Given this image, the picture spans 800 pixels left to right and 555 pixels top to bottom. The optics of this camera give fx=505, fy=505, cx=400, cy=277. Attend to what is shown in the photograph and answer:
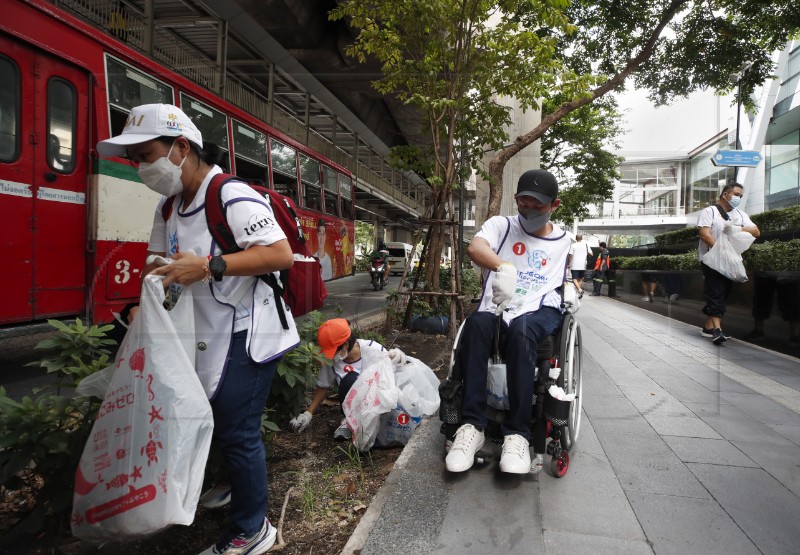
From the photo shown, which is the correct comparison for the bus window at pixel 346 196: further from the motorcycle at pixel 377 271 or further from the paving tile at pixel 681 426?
the paving tile at pixel 681 426

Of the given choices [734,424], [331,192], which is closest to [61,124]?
[734,424]

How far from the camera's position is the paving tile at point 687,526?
187 centimetres

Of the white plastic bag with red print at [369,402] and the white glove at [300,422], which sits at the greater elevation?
the white plastic bag with red print at [369,402]

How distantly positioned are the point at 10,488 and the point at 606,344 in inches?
236

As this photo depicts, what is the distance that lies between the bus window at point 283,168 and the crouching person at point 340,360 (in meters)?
5.96

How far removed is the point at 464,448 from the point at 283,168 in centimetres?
776

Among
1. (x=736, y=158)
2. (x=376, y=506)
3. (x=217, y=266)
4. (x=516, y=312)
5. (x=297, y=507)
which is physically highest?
(x=736, y=158)

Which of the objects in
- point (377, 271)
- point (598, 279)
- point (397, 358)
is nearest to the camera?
point (397, 358)

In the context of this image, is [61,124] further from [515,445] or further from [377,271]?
[377,271]

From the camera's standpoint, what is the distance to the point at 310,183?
10.6 metres

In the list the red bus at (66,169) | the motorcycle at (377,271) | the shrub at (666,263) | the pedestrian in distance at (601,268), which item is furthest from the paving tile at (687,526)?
the pedestrian in distance at (601,268)

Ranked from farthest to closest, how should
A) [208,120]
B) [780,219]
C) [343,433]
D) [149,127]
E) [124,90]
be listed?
[780,219], [208,120], [124,90], [343,433], [149,127]

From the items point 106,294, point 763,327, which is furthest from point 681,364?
point 106,294

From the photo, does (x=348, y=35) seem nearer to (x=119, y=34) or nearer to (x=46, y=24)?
(x=119, y=34)
